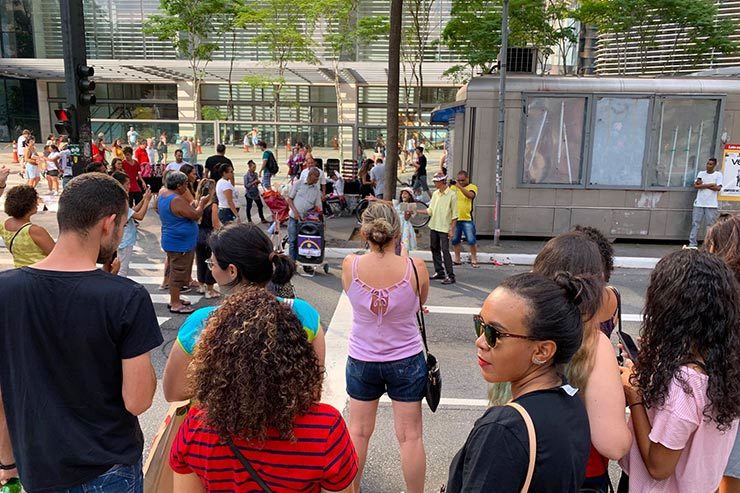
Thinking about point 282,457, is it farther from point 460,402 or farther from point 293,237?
point 293,237

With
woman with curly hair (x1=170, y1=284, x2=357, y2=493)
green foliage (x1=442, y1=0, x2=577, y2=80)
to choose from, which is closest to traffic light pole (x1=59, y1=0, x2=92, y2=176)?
woman with curly hair (x1=170, y1=284, x2=357, y2=493)

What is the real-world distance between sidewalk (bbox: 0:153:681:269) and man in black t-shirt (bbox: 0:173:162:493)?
9.03 meters

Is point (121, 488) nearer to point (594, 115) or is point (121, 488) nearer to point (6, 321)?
point (6, 321)

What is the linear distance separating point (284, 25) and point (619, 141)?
1875cm

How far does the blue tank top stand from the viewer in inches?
289

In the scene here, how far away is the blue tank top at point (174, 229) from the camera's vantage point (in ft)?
24.1

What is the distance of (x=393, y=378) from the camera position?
3504mm

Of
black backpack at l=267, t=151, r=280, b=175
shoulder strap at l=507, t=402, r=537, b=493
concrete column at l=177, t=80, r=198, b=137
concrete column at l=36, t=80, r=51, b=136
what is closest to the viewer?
shoulder strap at l=507, t=402, r=537, b=493

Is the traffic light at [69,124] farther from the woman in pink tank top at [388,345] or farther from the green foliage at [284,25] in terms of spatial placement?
the green foliage at [284,25]

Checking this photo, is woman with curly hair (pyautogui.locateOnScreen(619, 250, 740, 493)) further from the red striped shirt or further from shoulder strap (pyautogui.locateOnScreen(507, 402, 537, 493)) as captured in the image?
the red striped shirt

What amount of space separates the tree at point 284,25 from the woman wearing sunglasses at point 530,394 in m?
24.6

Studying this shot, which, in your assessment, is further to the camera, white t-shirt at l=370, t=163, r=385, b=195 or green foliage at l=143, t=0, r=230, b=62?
green foliage at l=143, t=0, r=230, b=62

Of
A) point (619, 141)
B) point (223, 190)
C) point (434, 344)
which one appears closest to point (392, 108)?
point (223, 190)

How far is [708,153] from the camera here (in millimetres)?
12195
